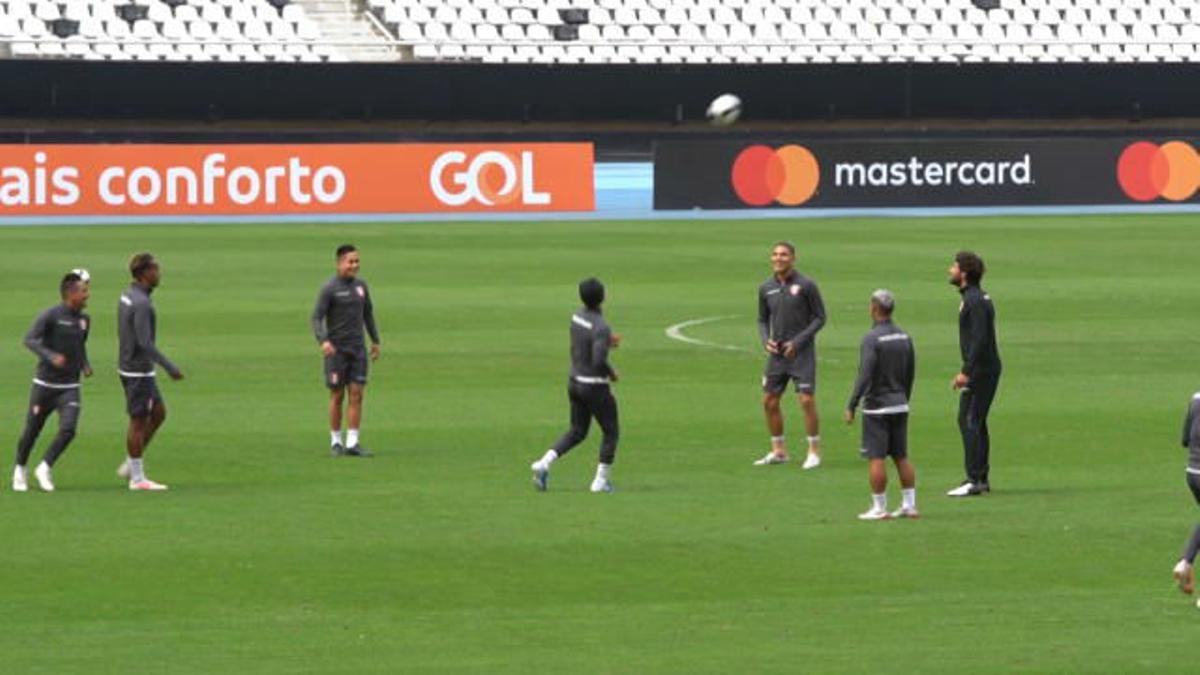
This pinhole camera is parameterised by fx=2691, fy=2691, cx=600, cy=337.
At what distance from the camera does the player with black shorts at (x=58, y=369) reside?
19375mm

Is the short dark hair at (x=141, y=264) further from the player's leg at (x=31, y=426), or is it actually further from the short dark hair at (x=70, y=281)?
the player's leg at (x=31, y=426)

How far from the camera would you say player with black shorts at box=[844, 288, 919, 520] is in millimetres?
18172

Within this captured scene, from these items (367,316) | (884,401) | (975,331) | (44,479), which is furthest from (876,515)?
(44,479)

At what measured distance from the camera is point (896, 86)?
6391 cm

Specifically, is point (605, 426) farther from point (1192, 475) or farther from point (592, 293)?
point (1192, 475)

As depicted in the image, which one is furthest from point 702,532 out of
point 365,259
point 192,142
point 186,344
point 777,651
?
point 192,142

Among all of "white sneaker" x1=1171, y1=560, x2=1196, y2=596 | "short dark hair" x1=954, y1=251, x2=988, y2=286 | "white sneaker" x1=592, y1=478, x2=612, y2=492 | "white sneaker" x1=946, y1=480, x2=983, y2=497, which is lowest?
"white sneaker" x1=946, y1=480, x2=983, y2=497

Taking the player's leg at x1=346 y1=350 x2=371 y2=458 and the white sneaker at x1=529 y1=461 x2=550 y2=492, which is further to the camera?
the player's leg at x1=346 y1=350 x2=371 y2=458

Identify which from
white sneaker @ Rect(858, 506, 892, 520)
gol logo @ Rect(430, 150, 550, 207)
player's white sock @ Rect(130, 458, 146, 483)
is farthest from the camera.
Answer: gol logo @ Rect(430, 150, 550, 207)

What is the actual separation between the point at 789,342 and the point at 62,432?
5724 mm

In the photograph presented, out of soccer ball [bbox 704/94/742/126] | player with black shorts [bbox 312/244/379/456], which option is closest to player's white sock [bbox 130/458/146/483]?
player with black shorts [bbox 312/244/379/456]

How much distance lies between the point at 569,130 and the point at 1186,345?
110 ft

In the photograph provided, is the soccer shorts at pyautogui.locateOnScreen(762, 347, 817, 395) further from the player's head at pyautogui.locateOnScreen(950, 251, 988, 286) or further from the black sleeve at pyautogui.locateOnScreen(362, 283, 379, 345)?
the black sleeve at pyautogui.locateOnScreen(362, 283, 379, 345)

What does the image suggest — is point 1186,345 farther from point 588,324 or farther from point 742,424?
point 588,324
